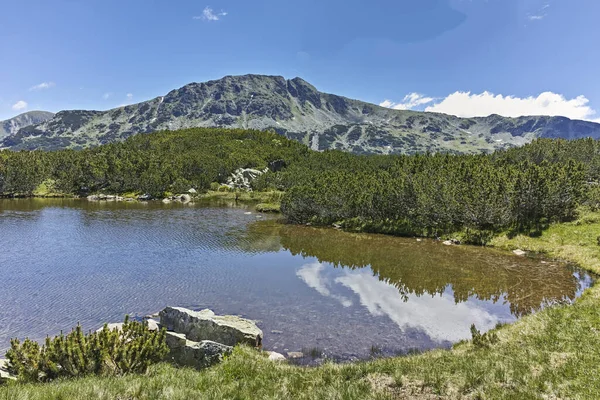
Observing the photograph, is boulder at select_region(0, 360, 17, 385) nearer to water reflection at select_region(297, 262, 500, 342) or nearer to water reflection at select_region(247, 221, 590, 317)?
water reflection at select_region(297, 262, 500, 342)

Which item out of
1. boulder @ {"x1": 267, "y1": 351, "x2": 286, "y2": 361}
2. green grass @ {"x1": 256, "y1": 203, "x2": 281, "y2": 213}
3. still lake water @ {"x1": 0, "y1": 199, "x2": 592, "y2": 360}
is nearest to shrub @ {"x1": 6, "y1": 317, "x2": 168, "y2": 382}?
boulder @ {"x1": 267, "y1": 351, "x2": 286, "y2": 361}

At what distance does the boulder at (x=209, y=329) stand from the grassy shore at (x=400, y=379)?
3.02m

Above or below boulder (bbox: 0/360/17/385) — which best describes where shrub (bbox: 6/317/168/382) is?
above

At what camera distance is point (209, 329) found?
2152 cm

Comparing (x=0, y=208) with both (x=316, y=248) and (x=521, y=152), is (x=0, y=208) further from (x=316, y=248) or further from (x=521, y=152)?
(x=521, y=152)

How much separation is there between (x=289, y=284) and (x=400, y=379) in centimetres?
2463

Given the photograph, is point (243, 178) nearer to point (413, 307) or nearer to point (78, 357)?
point (413, 307)

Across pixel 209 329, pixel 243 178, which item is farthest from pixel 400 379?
pixel 243 178

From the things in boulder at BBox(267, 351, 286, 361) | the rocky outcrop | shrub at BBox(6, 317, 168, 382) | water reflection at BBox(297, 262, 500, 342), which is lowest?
water reflection at BBox(297, 262, 500, 342)

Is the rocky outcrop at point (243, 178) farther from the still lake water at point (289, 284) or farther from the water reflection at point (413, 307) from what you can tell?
the water reflection at point (413, 307)

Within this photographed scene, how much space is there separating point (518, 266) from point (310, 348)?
33953 mm

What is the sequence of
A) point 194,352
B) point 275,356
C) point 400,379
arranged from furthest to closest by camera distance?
point 275,356 < point 194,352 < point 400,379

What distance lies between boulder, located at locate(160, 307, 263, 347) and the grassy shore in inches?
119

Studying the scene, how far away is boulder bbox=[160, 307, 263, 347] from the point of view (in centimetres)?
2152
